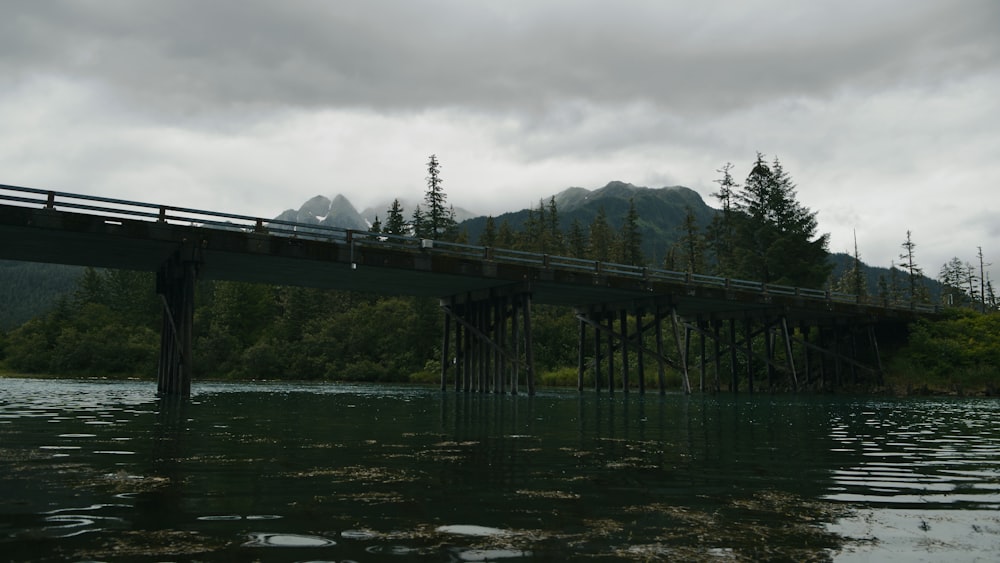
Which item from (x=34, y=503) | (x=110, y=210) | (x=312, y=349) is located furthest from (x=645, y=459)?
(x=312, y=349)

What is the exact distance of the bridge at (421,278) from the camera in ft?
88.5

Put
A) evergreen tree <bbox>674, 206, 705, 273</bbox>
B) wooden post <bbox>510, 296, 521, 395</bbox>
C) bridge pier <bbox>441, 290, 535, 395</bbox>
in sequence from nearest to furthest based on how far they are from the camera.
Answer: wooden post <bbox>510, 296, 521, 395</bbox> → bridge pier <bbox>441, 290, 535, 395</bbox> → evergreen tree <bbox>674, 206, 705, 273</bbox>

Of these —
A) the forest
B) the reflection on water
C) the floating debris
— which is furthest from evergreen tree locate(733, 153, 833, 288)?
the floating debris

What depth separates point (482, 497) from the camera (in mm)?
6633

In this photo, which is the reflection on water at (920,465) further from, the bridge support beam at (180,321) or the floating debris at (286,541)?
the bridge support beam at (180,321)

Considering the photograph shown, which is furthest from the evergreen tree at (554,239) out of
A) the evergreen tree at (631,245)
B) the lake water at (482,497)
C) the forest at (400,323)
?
the lake water at (482,497)

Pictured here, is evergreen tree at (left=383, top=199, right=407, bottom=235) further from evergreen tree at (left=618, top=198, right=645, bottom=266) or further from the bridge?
the bridge

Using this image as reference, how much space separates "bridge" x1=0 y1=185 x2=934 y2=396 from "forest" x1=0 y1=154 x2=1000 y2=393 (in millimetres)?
4984

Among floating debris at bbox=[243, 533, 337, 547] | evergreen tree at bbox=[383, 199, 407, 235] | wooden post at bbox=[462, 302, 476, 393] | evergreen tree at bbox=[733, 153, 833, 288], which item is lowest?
floating debris at bbox=[243, 533, 337, 547]

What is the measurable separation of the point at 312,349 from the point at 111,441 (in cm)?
7677

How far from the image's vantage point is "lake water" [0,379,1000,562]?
4676mm

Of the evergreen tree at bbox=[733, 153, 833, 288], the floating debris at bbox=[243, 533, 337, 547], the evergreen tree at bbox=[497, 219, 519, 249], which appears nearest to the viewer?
the floating debris at bbox=[243, 533, 337, 547]

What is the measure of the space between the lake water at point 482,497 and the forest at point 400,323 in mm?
43335

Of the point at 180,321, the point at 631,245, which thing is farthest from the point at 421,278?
the point at 631,245
